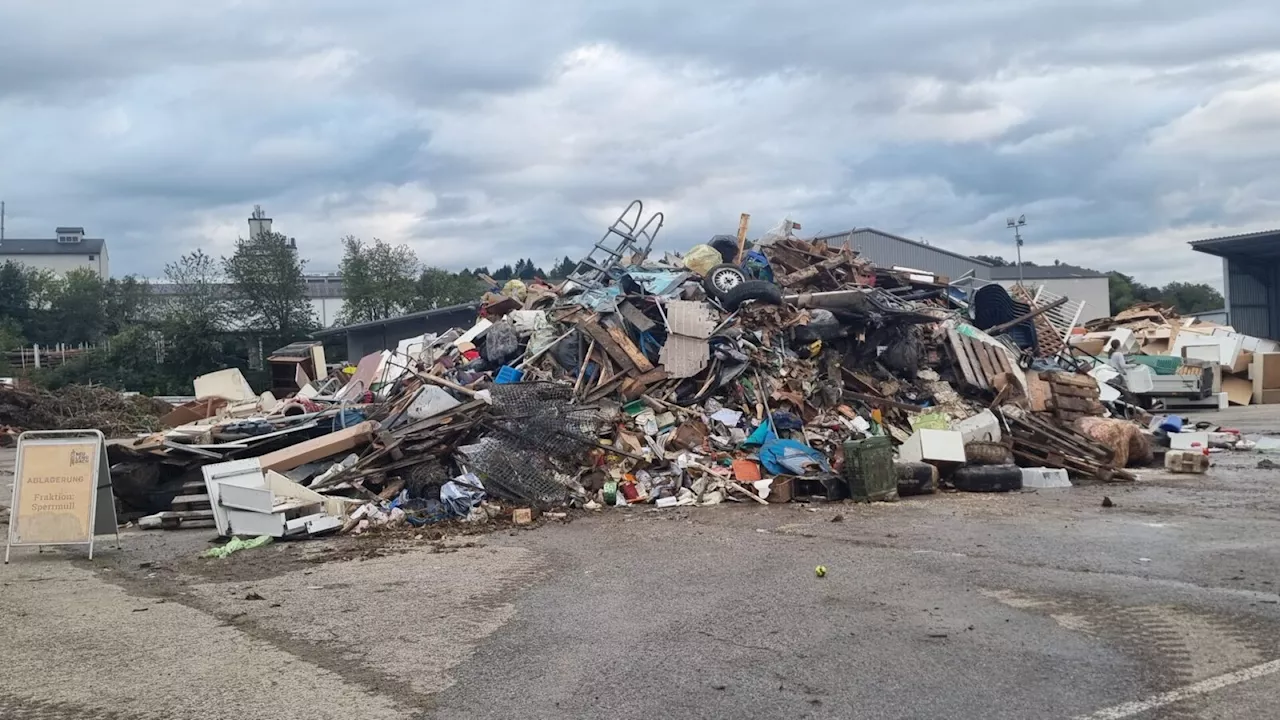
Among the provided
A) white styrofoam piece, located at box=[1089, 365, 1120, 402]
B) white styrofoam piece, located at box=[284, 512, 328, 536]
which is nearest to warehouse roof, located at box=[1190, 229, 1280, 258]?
white styrofoam piece, located at box=[1089, 365, 1120, 402]

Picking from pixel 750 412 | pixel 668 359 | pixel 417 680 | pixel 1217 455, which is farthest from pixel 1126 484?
pixel 417 680

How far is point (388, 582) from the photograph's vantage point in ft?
26.4

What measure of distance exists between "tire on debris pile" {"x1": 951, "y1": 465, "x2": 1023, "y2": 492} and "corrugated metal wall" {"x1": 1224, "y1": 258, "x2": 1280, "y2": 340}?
1229 inches

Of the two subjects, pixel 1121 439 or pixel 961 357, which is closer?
pixel 1121 439

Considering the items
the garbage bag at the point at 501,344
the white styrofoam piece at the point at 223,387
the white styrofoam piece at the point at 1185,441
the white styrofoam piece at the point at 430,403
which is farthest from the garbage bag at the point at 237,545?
the white styrofoam piece at the point at 1185,441

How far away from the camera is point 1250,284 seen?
1500 inches

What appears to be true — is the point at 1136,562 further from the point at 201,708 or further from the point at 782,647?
the point at 201,708

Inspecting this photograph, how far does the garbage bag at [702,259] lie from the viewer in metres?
17.7

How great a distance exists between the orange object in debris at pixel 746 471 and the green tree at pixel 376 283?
38770 mm

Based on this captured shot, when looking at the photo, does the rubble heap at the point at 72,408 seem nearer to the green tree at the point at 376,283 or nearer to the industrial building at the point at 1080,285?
the green tree at the point at 376,283

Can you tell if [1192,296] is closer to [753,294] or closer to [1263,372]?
[1263,372]

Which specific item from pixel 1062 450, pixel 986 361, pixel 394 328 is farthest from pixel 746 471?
pixel 394 328

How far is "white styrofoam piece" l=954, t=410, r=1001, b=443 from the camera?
44.3ft

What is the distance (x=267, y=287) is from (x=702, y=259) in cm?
3329
